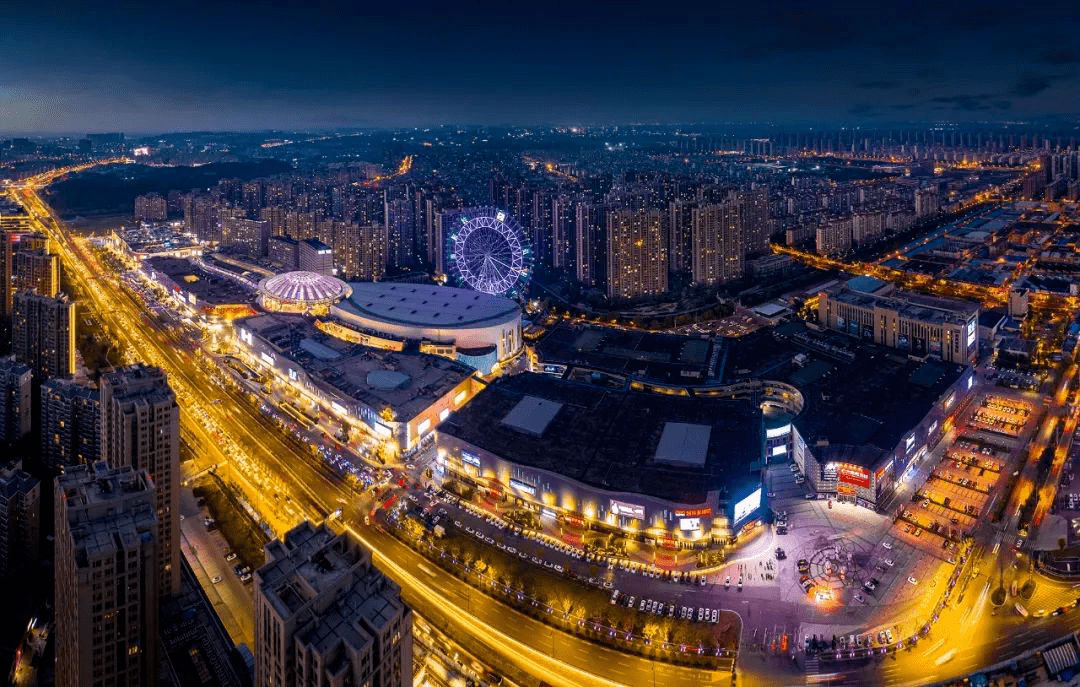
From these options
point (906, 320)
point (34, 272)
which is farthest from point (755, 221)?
point (34, 272)

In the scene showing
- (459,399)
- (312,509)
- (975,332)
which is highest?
(975,332)

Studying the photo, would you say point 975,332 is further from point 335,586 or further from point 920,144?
point 920,144

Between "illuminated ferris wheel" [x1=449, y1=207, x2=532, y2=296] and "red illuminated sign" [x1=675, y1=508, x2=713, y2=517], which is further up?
"illuminated ferris wheel" [x1=449, y1=207, x2=532, y2=296]

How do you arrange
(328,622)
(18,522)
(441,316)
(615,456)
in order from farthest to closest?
(441,316) < (615,456) < (18,522) < (328,622)

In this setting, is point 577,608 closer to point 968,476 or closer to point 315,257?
point 968,476

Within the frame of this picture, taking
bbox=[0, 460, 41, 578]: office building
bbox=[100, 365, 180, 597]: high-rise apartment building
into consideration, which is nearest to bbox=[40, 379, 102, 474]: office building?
bbox=[0, 460, 41, 578]: office building

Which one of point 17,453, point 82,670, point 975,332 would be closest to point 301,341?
point 17,453

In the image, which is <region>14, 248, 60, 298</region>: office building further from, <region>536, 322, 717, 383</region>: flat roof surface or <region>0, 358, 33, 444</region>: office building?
<region>536, 322, 717, 383</region>: flat roof surface
